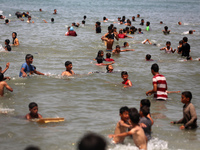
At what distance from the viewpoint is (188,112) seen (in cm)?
782

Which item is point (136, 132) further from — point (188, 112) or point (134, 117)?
point (188, 112)

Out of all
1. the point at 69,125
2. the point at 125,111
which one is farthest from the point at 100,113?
the point at 125,111

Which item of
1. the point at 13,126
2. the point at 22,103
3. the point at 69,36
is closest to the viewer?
the point at 13,126

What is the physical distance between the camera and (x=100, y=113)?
9344mm

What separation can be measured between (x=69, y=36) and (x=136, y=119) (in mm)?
20662

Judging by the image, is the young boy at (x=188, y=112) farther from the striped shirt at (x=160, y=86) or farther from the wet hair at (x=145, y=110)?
the striped shirt at (x=160, y=86)

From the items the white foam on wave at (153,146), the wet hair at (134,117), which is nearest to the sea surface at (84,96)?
the white foam on wave at (153,146)

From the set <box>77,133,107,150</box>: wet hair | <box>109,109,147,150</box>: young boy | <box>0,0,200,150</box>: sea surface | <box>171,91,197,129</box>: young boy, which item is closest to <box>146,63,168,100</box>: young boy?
<box>0,0,200,150</box>: sea surface

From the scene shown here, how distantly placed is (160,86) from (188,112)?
208 centimetres

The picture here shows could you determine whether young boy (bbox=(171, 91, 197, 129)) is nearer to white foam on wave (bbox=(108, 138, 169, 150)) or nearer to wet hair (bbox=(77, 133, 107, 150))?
white foam on wave (bbox=(108, 138, 169, 150))

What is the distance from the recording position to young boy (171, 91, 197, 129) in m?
7.71

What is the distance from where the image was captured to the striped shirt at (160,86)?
9719 mm

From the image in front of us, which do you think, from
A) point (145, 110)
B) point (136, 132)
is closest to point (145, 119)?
point (145, 110)

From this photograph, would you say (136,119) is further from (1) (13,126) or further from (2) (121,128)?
(1) (13,126)
